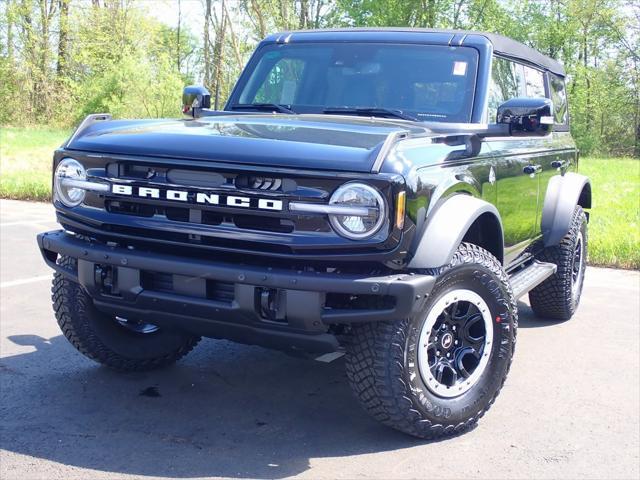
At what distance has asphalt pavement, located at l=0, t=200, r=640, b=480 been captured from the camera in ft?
10.4

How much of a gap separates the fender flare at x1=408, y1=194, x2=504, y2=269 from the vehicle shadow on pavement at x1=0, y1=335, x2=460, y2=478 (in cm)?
89

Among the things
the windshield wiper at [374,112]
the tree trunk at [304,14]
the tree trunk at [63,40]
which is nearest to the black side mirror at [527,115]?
the windshield wiper at [374,112]

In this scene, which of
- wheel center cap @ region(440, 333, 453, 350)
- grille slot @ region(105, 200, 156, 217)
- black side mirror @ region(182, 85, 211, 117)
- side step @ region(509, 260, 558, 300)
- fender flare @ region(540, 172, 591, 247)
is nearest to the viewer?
grille slot @ region(105, 200, 156, 217)

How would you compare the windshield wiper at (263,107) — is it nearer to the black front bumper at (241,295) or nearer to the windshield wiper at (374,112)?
the windshield wiper at (374,112)

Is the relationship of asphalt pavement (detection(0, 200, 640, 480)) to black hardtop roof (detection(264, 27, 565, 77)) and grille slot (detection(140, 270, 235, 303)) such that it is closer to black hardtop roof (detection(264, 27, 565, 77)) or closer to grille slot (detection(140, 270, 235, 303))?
grille slot (detection(140, 270, 235, 303))

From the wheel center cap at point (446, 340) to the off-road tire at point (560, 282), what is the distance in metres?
2.25

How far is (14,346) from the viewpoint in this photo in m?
4.67

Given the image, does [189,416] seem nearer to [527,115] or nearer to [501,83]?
[527,115]

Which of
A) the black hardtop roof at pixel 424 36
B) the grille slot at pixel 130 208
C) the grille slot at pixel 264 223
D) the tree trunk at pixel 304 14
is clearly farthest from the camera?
the tree trunk at pixel 304 14

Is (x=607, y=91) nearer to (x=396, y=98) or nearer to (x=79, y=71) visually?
(x=79, y=71)

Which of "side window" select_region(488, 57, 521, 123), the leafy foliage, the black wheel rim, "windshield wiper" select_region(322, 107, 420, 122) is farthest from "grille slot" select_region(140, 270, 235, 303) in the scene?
the leafy foliage

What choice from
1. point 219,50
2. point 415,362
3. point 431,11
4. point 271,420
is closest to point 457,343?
point 415,362

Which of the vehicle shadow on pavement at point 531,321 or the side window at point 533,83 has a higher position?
the side window at point 533,83

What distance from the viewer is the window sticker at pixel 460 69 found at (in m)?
4.33
